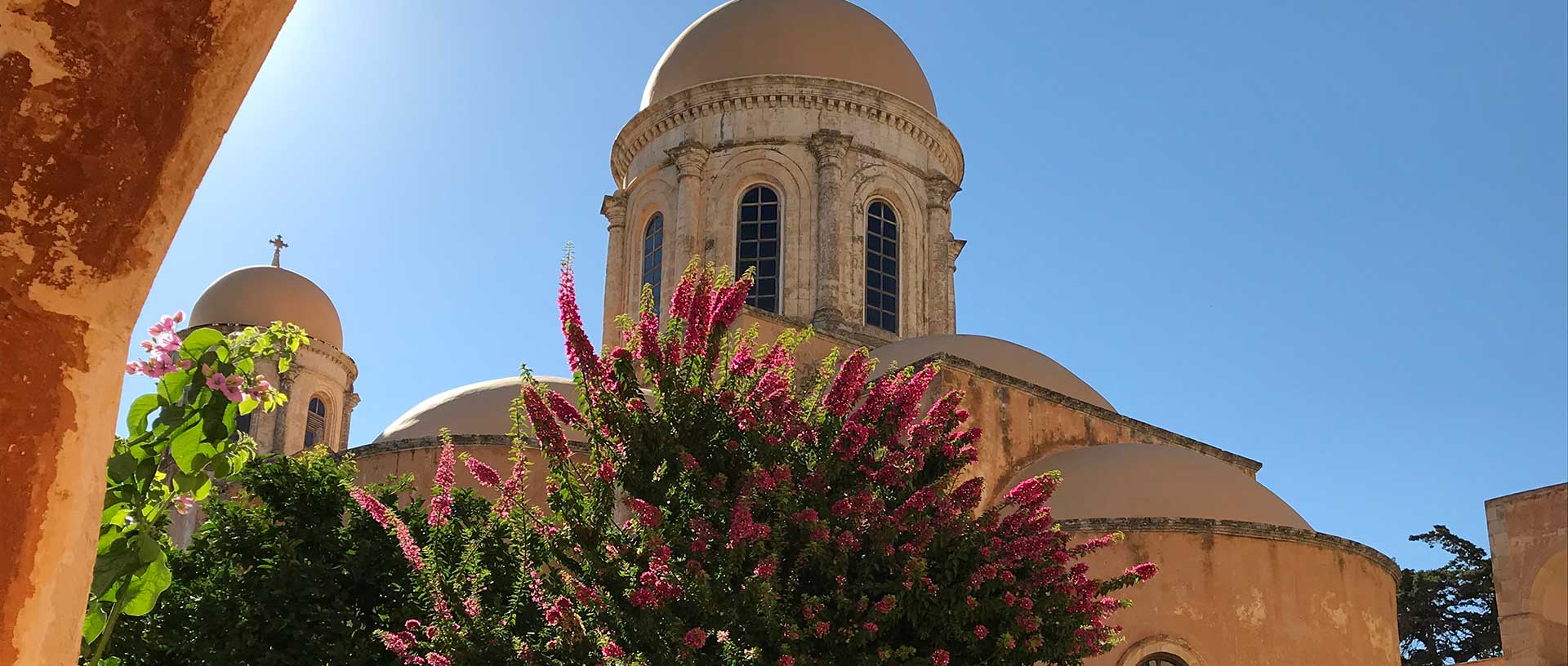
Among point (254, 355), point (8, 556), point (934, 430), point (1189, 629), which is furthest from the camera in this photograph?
point (1189, 629)

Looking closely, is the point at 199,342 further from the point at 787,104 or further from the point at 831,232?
the point at 787,104

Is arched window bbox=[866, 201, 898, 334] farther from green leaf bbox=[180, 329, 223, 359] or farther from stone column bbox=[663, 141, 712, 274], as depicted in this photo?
green leaf bbox=[180, 329, 223, 359]

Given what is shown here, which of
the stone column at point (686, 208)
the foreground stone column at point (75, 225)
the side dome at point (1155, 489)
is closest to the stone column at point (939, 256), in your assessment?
the stone column at point (686, 208)

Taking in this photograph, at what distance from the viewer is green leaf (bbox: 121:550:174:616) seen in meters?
3.90

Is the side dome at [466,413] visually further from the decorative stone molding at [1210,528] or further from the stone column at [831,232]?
the decorative stone molding at [1210,528]

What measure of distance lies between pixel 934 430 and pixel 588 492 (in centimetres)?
178

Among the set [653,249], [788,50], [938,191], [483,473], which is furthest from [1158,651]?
[788,50]

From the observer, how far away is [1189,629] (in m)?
11.4

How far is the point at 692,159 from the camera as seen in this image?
18344mm

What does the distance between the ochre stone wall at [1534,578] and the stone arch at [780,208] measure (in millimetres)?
8750

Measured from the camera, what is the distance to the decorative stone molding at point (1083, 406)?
12.5m

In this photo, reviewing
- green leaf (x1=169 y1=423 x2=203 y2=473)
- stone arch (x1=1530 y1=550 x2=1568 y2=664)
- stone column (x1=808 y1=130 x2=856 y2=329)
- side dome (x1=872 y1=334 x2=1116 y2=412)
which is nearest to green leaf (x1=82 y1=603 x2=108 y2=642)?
green leaf (x1=169 y1=423 x2=203 y2=473)

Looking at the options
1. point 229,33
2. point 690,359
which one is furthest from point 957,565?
point 229,33

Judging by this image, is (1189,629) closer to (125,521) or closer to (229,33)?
(125,521)
